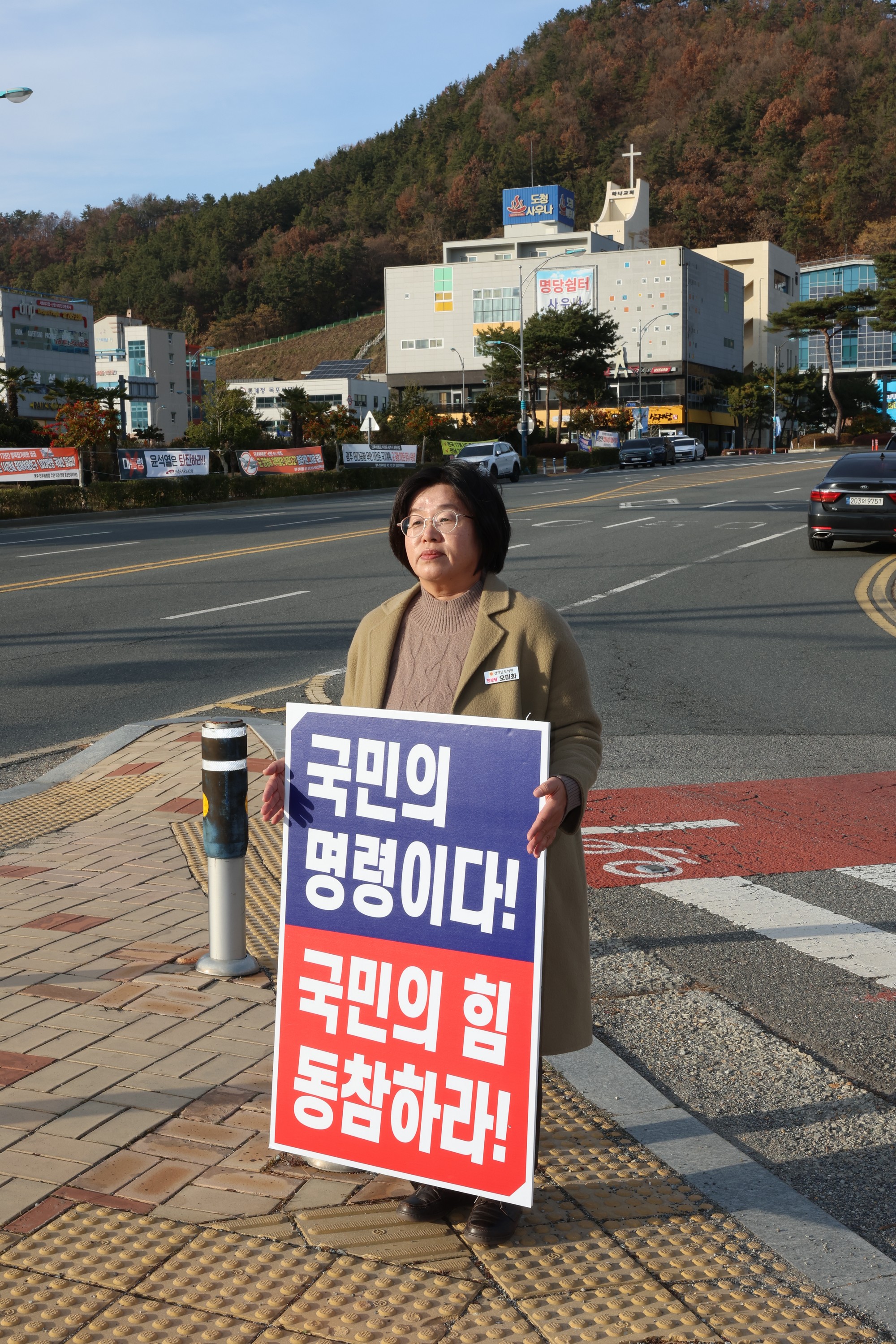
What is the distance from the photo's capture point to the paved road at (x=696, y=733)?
12.9 feet

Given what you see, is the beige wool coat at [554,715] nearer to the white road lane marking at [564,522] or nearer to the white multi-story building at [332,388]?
the white road lane marking at [564,522]

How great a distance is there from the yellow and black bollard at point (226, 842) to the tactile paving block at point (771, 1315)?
215 centimetres

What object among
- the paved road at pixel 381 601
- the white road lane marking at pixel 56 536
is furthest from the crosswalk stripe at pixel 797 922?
the white road lane marking at pixel 56 536

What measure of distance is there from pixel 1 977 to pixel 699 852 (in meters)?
3.17

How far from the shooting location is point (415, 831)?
298 cm

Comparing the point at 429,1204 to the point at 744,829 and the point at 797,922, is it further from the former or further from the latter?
the point at 744,829

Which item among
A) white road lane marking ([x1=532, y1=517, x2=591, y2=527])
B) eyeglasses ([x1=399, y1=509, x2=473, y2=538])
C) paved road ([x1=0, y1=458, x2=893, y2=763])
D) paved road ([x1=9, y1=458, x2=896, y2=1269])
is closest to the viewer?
eyeglasses ([x1=399, y1=509, x2=473, y2=538])

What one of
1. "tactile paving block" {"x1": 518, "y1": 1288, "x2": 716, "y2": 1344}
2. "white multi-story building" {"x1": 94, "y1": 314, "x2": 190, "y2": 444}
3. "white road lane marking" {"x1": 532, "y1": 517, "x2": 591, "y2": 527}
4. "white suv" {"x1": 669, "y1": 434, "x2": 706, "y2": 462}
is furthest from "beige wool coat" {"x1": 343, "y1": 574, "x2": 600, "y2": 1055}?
"white multi-story building" {"x1": 94, "y1": 314, "x2": 190, "y2": 444}

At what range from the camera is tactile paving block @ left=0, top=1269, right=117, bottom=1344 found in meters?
2.55

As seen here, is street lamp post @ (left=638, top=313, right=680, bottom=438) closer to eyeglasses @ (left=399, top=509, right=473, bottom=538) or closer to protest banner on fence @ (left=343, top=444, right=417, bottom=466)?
protest banner on fence @ (left=343, top=444, right=417, bottom=466)

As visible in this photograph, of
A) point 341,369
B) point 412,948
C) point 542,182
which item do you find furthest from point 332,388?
point 412,948

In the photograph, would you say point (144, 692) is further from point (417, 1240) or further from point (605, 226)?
point (605, 226)

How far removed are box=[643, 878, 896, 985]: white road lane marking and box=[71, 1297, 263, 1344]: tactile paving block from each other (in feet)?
9.08

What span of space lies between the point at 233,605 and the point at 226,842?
35.3 ft
